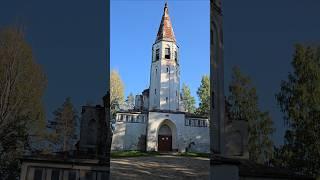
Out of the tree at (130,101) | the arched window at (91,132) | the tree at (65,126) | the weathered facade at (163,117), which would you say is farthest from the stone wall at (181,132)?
the tree at (65,126)

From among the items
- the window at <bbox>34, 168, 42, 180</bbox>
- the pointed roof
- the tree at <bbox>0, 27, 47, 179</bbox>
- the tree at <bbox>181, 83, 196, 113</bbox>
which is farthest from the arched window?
the pointed roof

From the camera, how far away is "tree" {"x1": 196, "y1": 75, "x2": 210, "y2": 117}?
6.23 meters

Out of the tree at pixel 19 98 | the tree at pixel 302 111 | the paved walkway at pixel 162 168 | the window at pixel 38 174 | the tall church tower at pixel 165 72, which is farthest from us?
the tree at pixel 302 111

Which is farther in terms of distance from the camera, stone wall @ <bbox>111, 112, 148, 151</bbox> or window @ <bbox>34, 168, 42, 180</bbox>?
window @ <bbox>34, 168, 42, 180</bbox>

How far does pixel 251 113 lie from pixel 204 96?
6.73 meters

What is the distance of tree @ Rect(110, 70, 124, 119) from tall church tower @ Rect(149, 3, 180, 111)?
466 mm

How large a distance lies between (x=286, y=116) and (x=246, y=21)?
11.1ft

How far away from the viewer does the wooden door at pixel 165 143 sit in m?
6.14

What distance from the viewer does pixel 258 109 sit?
13062 millimetres

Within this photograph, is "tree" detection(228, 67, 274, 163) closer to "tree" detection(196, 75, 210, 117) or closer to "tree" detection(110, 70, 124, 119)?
"tree" detection(196, 75, 210, 117)

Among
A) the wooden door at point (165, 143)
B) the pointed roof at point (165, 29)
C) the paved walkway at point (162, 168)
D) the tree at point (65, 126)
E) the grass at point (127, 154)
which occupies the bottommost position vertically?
the paved walkway at point (162, 168)

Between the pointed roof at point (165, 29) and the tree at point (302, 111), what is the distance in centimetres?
635

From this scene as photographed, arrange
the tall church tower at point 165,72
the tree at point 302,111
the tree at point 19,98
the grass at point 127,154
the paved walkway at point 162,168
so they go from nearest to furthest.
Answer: the paved walkway at point 162,168, the grass at point 127,154, the tall church tower at point 165,72, the tree at point 19,98, the tree at point 302,111

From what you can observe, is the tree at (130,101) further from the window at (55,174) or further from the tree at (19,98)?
the tree at (19,98)
